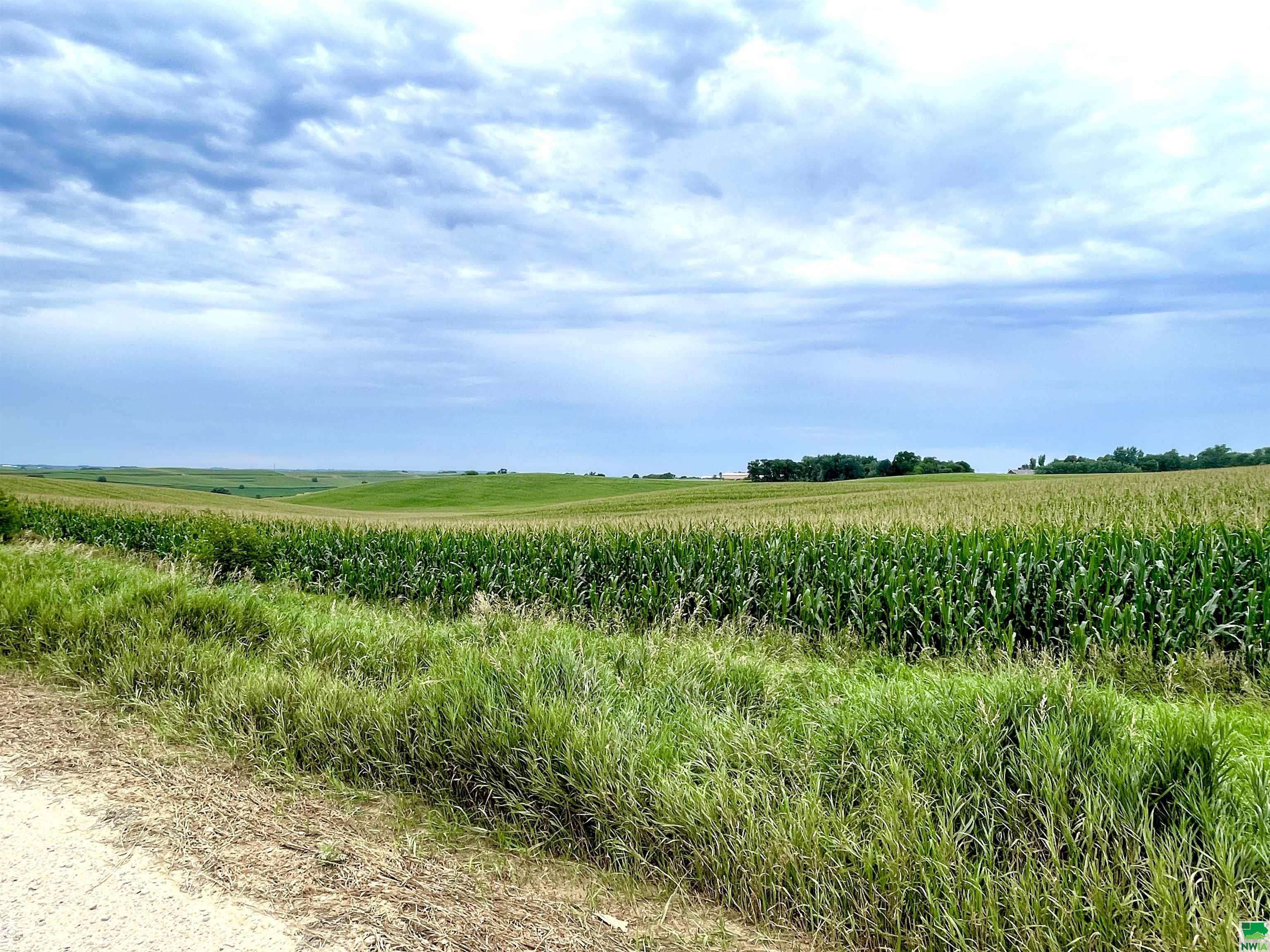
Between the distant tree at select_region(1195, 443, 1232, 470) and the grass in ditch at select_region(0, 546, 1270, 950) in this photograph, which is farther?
the distant tree at select_region(1195, 443, 1232, 470)

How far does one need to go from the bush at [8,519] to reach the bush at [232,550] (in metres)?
8.65

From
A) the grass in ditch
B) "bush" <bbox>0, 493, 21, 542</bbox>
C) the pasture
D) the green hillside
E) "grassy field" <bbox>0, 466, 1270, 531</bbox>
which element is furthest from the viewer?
the green hillside

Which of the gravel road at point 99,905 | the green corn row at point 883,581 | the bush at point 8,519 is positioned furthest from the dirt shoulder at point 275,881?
the bush at point 8,519

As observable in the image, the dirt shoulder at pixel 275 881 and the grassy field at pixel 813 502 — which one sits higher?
the grassy field at pixel 813 502

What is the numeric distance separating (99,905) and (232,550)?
12.8 metres

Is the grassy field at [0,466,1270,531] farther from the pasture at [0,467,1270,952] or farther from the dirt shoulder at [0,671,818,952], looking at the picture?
the dirt shoulder at [0,671,818,952]

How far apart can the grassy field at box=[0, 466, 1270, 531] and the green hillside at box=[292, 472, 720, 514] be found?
366mm

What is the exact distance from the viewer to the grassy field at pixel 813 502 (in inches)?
664

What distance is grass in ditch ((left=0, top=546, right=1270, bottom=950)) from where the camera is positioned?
8.52 feet

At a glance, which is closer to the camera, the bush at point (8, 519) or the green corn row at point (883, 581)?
the green corn row at point (883, 581)

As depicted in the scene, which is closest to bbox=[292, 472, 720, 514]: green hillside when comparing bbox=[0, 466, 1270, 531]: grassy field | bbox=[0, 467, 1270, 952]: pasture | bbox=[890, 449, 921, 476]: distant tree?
bbox=[0, 466, 1270, 531]: grassy field

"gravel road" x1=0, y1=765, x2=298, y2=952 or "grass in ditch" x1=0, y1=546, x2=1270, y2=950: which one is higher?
"grass in ditch" x1=0, y1=546, x2=1270, y2=950

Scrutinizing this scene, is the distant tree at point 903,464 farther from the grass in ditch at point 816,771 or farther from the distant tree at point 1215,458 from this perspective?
the grass in ditch at point 816,771

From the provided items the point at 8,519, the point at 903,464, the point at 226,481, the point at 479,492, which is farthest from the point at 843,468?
the point at 226,481
